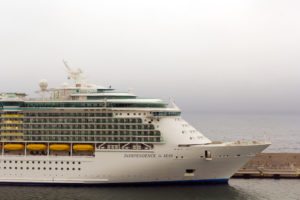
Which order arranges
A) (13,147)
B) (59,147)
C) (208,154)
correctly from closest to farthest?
(208,154) → (59,147) → (13,147)

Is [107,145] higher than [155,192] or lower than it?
higher

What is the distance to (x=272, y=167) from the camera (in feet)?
140

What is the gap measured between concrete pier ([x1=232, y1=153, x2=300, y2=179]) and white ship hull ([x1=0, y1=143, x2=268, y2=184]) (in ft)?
19.0

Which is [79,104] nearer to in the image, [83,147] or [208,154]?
[83,147]

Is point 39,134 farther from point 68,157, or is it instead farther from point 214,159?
point 214,159

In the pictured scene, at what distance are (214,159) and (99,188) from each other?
391 inches

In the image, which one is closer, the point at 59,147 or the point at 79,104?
the point at 59,147

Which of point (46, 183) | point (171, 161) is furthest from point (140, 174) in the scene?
point (46, 183)

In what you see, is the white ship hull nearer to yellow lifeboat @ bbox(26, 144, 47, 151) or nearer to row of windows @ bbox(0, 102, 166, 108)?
yellow lifeboat @ bbox(26, 144, 47, 151)

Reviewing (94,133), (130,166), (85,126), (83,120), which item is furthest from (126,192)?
(83,120)

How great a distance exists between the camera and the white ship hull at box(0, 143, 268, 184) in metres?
33.8

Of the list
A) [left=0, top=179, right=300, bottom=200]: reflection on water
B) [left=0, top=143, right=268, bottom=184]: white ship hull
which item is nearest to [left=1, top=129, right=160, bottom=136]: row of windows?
[left=0, top=143, right=268, bottom=184]: white ship hull

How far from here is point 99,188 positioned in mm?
34062

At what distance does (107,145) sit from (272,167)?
18538mm
